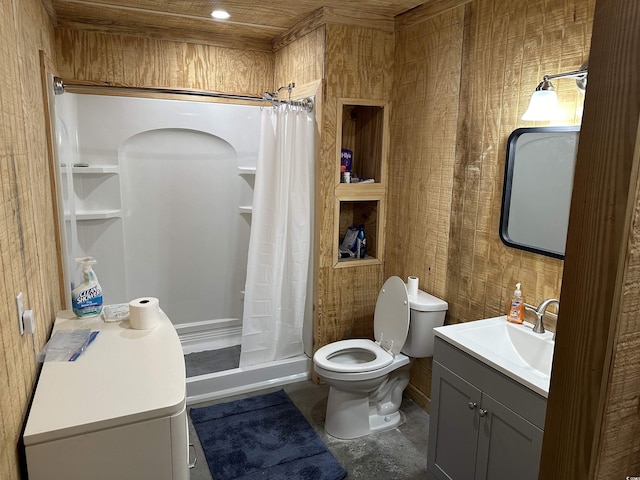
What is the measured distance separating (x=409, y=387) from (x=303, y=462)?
98 centimetres

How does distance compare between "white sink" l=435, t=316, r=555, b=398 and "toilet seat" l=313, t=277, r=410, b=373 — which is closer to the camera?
"white sink" l=435, t=316, r=555, b=398

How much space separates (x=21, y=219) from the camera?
1.51 metres

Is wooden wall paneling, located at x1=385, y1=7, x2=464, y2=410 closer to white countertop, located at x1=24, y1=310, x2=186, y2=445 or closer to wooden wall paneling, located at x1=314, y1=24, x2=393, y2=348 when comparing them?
wooden wall paneling, located at x1=314, y1=24, x2=393, y2=348

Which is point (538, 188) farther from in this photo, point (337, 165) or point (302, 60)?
point (302, 60)

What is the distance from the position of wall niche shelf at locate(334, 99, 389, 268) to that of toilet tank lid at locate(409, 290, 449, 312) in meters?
0.59

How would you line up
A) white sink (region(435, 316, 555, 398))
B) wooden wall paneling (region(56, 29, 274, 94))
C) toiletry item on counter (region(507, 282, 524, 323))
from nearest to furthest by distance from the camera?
1. white sink (region(435, 316, 555, 398))
2. toiletry item on counter (region(507, 282, 524, 323))
3. wooden wall paneling (region(56, 29, 274, 94))

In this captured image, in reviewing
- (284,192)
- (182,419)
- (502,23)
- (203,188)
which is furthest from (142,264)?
(502,23)

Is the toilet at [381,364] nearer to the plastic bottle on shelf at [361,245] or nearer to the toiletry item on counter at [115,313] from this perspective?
the plastic bottle on shelf at [361,245]

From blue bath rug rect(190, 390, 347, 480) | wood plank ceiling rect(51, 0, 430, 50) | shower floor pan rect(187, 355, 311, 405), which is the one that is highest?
wood plank ceiling rect(51, 0, 430, 50)

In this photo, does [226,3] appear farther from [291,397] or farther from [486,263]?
[291,397]

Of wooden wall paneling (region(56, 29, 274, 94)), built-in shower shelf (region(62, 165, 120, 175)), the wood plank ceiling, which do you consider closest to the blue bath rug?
built-in shower shelf (region(62, 165, 120, 175))

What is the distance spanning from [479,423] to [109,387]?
1.44 meters

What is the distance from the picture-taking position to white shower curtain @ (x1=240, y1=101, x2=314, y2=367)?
3.04 m

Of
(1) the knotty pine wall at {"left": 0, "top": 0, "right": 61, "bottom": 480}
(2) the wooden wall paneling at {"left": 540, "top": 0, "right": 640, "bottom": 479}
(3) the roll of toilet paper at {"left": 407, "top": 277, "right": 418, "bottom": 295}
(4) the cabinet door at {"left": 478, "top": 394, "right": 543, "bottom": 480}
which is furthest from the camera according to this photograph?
(3) the roll of toilet paper at {"left": 407, "top": 277, "right": 418, "bottom": 295}
